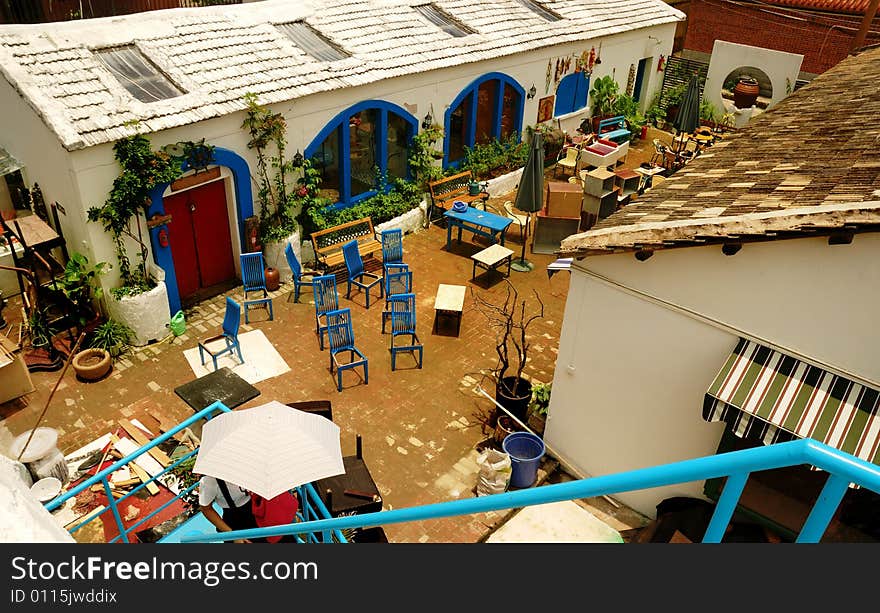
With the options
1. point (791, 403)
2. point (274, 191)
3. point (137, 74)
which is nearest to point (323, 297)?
point (274, 191)

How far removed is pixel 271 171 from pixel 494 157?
311 inches

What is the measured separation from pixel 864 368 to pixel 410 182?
1228 centimetres

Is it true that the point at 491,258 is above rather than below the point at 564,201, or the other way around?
below

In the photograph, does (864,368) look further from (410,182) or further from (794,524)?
(410,182)

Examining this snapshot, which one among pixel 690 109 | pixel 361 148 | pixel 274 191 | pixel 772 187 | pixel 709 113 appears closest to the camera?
pixel 772 187

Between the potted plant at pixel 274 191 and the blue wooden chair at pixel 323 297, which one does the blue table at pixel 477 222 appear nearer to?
the potted plant at pixel 274 191

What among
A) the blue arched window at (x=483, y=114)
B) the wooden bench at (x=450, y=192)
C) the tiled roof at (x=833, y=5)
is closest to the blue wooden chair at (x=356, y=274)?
the wooden bench at (x=450, y=192)

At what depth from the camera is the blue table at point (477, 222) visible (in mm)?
15609

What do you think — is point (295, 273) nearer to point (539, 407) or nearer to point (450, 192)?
point (450, 192)

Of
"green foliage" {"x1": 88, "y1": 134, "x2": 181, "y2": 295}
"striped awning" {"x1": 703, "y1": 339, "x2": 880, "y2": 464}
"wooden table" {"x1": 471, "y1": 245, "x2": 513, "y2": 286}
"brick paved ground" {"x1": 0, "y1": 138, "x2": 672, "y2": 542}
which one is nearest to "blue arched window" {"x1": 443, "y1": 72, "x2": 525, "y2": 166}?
"wooden table" {"x1": 471, "y1": 245, "x2": 513, "y2": 286}

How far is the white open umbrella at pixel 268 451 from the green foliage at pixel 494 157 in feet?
42.3

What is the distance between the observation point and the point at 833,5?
27656 millimetres

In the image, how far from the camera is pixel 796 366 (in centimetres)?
720

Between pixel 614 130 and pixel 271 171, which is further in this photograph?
pixel 614 130
